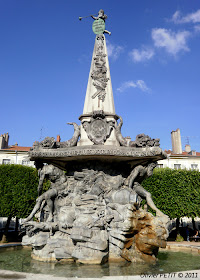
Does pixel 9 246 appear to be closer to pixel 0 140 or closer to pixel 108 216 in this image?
pixel 108 216

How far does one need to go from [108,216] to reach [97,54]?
6625 millimetres

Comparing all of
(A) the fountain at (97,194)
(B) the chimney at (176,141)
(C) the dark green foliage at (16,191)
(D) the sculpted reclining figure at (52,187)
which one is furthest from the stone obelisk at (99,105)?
(B) the chimney at (176,141)

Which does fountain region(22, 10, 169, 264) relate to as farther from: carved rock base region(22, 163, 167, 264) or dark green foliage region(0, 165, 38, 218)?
dark green foliage region(0, 165, 38, 218)

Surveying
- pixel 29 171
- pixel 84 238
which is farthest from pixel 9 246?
pixel 29 171

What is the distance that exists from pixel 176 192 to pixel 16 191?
11.6 m

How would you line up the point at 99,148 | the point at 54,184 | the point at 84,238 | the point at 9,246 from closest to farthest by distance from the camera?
the point at 84,238 < the point at 99,148 < the point at 54,184 < the point at 9,246

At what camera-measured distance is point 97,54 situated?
10.2m

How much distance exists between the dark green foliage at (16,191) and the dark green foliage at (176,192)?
27.4 ft

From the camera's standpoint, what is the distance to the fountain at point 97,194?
668cm

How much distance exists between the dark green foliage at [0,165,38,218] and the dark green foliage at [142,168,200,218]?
834cm

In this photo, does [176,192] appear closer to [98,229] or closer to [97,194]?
[97,194]

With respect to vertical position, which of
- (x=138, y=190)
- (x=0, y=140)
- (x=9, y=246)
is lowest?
(x=9, y=246)

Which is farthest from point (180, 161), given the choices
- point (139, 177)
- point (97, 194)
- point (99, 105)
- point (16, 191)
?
point (97, 194)

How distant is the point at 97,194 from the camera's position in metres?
7.75
